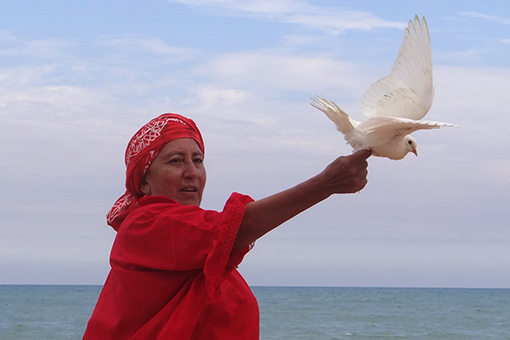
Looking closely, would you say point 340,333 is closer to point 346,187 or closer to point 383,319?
point 383,319

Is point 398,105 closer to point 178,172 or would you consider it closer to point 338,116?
point 338,116

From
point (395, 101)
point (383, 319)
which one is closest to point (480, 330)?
point (383, 319)

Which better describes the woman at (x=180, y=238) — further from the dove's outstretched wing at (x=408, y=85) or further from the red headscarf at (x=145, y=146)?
the dove's outstretched wing at (x=408, y=85)

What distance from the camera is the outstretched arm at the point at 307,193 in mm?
1954

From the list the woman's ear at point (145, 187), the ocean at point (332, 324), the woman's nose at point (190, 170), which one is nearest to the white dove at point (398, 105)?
the woman's nose at point (190, 170)

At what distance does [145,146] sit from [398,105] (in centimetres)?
76

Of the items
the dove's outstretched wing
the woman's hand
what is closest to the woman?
the woman's hand

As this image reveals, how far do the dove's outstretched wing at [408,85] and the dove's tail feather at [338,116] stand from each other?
19 centimetres

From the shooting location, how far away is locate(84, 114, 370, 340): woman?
6.63 ft

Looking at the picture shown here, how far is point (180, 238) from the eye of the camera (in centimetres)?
208

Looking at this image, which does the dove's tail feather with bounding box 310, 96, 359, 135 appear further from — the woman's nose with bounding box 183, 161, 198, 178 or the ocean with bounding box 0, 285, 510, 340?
the ocean with bounding box 0, 285, 510, 340

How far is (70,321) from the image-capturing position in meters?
24.7

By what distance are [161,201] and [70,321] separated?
23538mm

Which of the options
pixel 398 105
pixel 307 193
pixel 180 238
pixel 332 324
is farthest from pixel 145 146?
pixel 332 324
